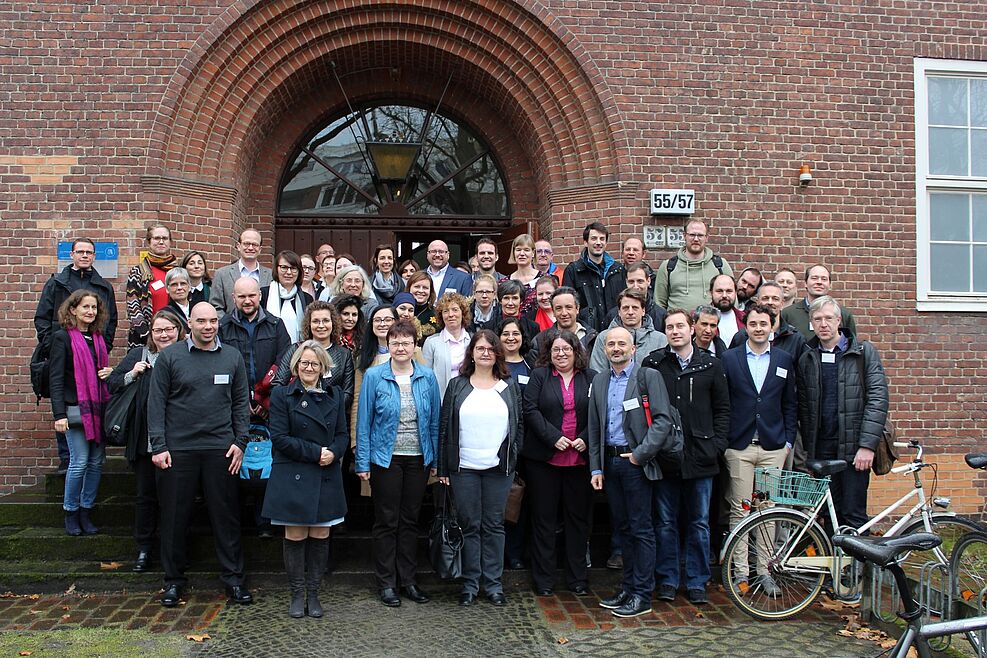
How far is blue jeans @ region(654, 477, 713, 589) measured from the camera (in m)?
5.89

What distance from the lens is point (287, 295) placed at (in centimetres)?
689

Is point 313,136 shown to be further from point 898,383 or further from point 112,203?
point 898,383

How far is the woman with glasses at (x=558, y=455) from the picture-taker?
5.97 metres

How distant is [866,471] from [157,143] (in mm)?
7223

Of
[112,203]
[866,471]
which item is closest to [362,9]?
[112,203]

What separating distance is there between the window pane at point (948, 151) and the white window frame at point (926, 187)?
0.39ft

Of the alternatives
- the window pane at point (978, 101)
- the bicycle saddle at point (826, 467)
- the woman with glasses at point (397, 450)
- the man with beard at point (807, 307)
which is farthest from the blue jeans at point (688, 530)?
the window pane at point (978, 101)

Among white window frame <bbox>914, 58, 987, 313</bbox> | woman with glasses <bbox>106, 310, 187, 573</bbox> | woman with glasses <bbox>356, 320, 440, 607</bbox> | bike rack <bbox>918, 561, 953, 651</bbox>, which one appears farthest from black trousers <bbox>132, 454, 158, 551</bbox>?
white window frame <bbox>914, 58, 987, 313</bbox>

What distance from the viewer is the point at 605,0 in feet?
29.2

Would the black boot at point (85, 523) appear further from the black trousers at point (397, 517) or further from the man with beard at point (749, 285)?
the man with beard at point (749, 285)

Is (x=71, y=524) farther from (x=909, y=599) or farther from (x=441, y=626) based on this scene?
(x=909, y=599)

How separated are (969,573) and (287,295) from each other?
5.29 metres

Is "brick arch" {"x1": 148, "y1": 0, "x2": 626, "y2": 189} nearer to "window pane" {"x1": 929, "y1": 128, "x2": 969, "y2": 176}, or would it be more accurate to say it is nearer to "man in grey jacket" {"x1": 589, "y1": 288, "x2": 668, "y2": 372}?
"man in grey jacket" {"x1": 589, "y1": 288, "x2": 668, "y2": 372}

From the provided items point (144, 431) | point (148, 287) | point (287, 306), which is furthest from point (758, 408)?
point (148, 287)
